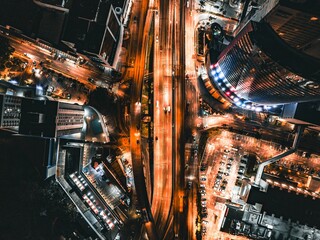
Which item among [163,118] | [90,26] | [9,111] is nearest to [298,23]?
[163,118]

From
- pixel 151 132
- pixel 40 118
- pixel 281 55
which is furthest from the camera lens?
pixel 151 132

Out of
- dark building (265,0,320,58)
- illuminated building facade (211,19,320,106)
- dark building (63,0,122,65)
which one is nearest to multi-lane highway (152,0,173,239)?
illuminated building facade (211,19,320,106)

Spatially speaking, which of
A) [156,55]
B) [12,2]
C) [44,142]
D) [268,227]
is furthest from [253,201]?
[12,2]

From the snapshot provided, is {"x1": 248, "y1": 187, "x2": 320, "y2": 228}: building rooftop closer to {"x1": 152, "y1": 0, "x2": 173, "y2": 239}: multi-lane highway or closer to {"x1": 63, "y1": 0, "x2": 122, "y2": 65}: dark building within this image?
{"x1": 152, "y1": 0, "x2": 173, "y2": 239}: multi-lane highway

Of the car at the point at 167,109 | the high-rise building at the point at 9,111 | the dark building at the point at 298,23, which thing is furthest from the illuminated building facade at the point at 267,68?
the high-rise building at the point at 9,111

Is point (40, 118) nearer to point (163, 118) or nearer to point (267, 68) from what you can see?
point (163, 118)

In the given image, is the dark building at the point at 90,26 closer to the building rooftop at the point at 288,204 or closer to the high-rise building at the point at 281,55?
the high-rise building at the point at 281,55
